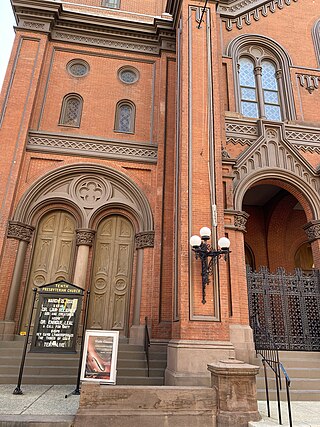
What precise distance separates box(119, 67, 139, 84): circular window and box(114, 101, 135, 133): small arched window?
1113 millimetres

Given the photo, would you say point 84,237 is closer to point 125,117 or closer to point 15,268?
point 15,268

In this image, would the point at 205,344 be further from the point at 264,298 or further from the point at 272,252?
the point at 272,252

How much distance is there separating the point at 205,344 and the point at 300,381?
7.87ft

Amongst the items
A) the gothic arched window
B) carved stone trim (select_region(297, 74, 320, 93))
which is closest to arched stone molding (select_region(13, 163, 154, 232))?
carved stone trim (select_region(297, 74, 320, 93))

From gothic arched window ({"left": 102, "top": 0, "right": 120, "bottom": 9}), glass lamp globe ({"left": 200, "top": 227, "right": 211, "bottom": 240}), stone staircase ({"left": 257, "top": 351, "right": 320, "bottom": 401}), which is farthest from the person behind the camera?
gothic arched window ({"left": 102, "top": 0, "right": 120, "bottom": 9})

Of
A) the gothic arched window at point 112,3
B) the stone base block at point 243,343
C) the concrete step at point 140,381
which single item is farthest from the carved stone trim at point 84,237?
the gothic arched window at point 112,3

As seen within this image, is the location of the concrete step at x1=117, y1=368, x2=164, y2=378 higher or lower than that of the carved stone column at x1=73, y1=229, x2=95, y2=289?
lower

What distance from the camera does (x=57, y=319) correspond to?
6.68 m

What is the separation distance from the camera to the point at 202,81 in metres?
10.1

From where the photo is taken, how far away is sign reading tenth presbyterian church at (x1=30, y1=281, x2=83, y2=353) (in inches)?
256

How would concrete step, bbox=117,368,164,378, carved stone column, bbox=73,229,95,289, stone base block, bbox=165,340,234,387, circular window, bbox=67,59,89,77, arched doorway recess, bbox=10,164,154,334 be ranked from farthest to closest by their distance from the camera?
circular window, bbox=67,59,89,77, arched doorway recess, bbox=10,164,154,334, carved stone column, bbox=73,229,95,289, concrete step, bbox=117,368,164,378, stone base block, bbox=165,340,234,387

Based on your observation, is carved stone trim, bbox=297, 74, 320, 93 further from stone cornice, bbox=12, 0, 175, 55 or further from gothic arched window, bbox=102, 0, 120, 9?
gothic arched window, bbox=102, 0, 120, 9

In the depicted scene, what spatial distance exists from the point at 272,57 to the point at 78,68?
803 centimetres

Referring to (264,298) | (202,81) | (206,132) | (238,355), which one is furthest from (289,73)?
(238,355)
